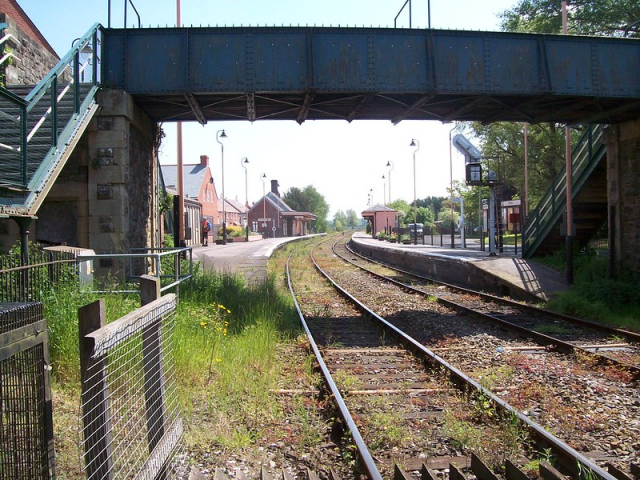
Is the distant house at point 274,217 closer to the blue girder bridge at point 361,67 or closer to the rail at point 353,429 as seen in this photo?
the blue girder bridge at point 361,67

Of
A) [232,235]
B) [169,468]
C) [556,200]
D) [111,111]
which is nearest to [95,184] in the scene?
→ [111,111]

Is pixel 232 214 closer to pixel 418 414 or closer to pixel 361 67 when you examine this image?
pixel 361 67

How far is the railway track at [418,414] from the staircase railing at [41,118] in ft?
17.5

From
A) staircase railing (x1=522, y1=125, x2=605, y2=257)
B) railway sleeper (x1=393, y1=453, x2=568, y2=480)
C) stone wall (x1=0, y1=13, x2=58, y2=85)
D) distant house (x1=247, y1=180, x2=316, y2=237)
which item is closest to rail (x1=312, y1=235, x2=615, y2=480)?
railway sleeper (x1=393, y1=453, x2=568, y2=480)

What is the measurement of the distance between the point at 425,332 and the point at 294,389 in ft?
13.7

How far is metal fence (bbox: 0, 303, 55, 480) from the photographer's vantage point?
9.07 ft

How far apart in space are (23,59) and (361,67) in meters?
8.60

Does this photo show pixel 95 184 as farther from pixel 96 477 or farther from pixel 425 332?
pixel 96 477

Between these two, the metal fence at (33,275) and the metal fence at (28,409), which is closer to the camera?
the metal fence at (28,409)

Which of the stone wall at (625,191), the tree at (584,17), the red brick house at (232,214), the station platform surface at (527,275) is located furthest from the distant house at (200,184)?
the stone wall at (625,191)

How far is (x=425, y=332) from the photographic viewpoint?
9930 mm

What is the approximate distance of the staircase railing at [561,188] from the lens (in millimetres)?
15633

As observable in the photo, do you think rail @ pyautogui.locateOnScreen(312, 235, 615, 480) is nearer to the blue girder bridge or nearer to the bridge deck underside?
the blue girder bridge

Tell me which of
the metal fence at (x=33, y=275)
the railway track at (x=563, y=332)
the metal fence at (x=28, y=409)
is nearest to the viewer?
the metal fence at (x=28, y=409)
